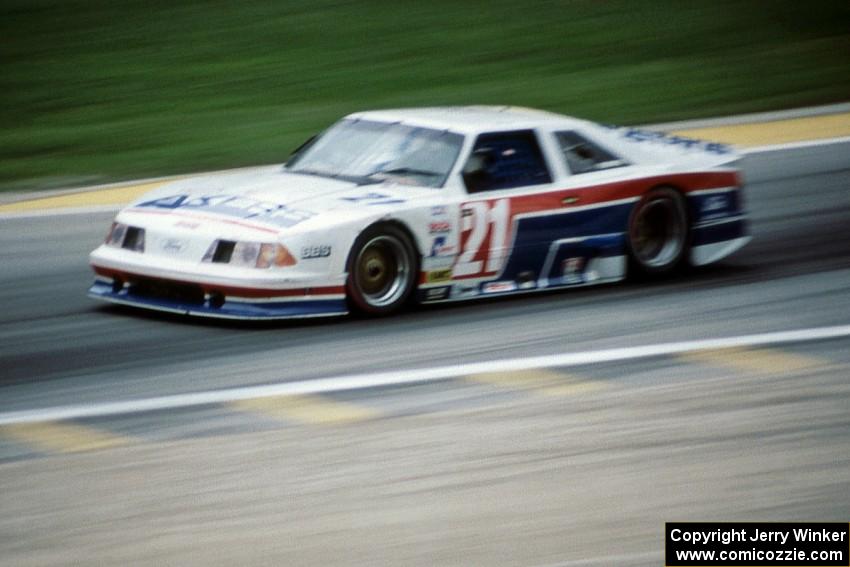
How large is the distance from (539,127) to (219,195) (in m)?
2.19

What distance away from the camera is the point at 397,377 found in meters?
8.16

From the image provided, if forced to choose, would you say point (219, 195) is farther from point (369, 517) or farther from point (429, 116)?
point (369, 517)

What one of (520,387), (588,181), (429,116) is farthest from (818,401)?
(429,116)

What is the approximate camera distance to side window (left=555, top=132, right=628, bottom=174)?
10.3 metres

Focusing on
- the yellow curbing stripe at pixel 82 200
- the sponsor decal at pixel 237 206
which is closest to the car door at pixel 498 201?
the sponsor decal at pixel 237 206

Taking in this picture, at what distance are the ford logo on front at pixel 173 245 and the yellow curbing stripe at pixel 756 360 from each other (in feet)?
9.41

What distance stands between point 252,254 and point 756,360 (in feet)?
9.27

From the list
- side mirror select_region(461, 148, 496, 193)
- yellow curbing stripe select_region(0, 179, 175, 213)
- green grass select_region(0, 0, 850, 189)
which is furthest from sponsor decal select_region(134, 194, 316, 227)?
green grass select_region(0, 0, 850, 189)

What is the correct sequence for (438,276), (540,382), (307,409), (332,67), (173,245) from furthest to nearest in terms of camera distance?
1. (332,67)
2. (438,276)
3. (173,245)
4. (540,382)
5. (307,409)

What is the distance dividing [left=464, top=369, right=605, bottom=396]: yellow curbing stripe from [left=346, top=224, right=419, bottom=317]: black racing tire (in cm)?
124

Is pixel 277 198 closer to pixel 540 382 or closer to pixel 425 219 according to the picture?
pixel 425 219

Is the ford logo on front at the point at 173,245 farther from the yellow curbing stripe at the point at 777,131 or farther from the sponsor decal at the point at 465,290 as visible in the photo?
the yellow curbing stripe at the point at 777,131

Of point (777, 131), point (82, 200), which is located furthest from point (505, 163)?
point (777, 131)

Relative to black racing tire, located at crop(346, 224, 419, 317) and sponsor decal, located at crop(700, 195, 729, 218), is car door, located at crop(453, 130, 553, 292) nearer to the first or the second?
black racing tire, located at crop(346, 224, 419, 317)
